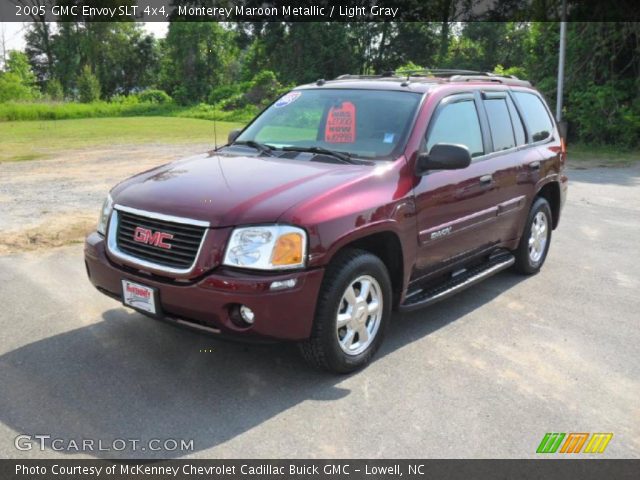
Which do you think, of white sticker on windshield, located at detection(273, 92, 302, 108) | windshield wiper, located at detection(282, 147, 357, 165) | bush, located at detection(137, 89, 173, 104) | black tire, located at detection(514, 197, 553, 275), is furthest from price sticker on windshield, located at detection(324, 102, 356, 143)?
bush, located at detection(137, 89, 173, 104)

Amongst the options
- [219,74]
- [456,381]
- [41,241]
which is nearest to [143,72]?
[219,74]

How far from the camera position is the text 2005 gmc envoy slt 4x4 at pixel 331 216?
358cm

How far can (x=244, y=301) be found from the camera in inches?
138

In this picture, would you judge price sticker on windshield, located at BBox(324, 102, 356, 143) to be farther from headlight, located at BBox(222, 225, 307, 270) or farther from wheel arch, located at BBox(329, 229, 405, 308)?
headlight, located at BBox(222, 225, 307, 270)

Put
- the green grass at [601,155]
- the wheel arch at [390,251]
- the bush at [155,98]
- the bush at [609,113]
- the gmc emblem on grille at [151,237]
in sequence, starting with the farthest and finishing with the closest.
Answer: the bush at [155,98]
the bush at [609,113]
the green grass at [601,155]
the wheel arch at [390,251]
the gmc emblem on grille at [151,237]

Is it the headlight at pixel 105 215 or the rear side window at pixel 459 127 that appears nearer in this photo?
the headlight at pixel 105 215

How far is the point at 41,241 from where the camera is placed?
716 centimetres

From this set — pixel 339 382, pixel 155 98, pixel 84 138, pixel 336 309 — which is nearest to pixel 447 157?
pixel 336 309

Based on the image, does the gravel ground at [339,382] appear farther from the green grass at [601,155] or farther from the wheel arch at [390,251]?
the green grass at [601,155]

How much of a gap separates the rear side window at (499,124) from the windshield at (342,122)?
956mm

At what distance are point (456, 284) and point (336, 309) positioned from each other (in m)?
1.52

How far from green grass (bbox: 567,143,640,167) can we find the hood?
12.8m

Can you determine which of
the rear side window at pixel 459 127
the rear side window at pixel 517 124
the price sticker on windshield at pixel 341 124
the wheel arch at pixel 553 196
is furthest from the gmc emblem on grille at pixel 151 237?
the wheel arch at pixel 553 196

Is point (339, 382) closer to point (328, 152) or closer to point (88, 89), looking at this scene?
point (328, 152)
